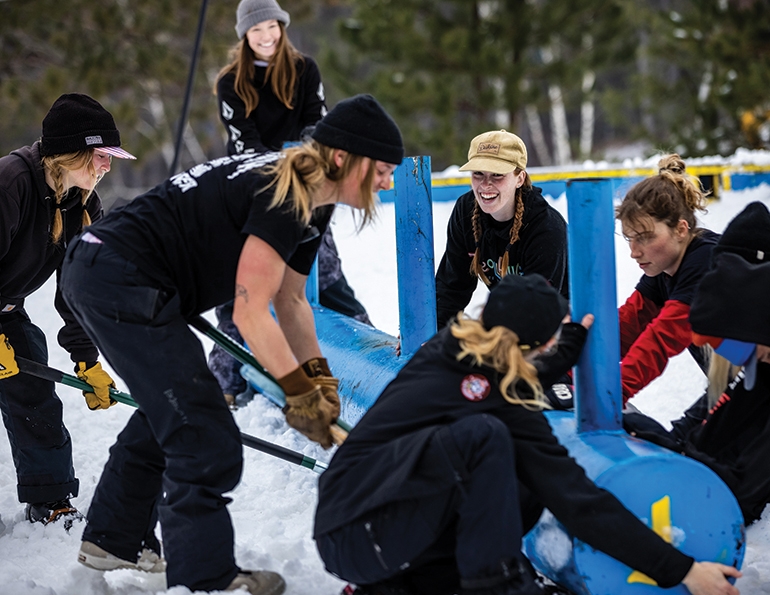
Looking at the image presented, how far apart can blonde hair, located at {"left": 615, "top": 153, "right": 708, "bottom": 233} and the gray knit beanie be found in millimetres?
2457

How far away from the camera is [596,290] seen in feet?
8.20

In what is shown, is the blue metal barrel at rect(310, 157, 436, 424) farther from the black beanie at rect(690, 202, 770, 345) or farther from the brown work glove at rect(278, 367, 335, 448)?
the black beanie at rect(690, 202, 770, 345)

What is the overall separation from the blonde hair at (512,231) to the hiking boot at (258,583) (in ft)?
5.59

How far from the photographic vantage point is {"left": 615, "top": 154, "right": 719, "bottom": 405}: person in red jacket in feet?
9.71

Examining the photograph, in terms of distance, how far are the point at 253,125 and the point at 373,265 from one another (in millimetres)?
3186

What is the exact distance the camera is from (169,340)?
2.44m

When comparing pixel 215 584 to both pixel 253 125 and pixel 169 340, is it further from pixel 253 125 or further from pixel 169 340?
pixel 253 125

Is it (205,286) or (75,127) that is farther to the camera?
(75,127)

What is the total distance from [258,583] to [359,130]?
4.34 ft

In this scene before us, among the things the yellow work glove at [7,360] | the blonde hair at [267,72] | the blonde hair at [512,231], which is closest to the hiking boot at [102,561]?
the yellow work glove at [7,360]

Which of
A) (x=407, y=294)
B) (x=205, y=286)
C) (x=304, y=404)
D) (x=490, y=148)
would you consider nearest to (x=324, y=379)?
(x=304, y=404)

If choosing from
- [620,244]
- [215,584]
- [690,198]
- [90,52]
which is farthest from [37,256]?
[90,52]

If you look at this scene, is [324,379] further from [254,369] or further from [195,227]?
[195,227]

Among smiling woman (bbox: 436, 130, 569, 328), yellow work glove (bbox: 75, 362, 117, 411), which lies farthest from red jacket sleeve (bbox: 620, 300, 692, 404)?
yellow work glove (bbox: 75, 362, 117, 411)
